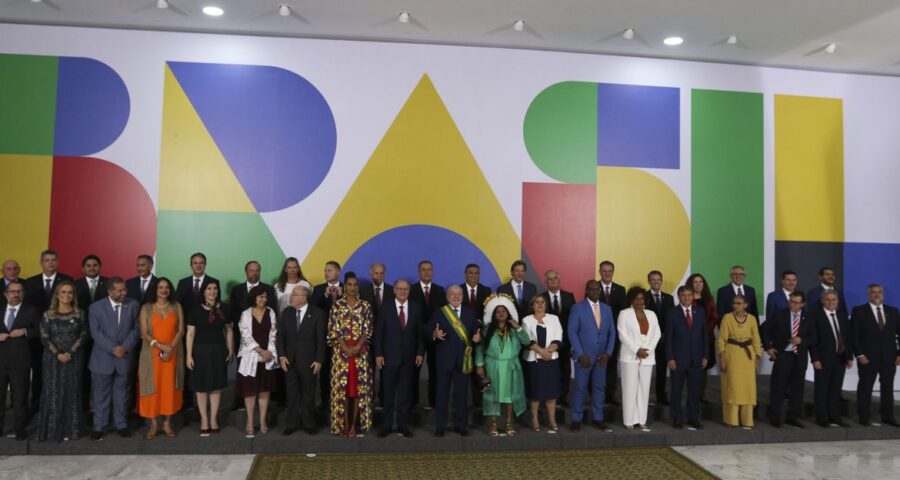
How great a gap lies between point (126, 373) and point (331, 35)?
4339mm

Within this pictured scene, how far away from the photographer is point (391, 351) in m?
6.02

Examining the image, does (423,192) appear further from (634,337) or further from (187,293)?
(634,337)

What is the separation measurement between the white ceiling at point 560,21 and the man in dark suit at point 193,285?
8.80 feet

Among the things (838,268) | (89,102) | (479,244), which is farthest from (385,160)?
(838,268)

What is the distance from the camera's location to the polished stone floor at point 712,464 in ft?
16.9

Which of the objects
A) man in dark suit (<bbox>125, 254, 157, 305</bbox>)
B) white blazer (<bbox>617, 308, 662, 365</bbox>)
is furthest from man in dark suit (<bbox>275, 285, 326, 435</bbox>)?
white blazer (<bbox>617, 308, 662, 365</bbox>)

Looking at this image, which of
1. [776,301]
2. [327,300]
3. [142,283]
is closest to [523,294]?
[327,300]

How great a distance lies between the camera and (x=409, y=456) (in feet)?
18.6

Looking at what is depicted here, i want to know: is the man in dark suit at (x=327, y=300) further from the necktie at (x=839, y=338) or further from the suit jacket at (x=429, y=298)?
the necktie at (x=839, y=338)

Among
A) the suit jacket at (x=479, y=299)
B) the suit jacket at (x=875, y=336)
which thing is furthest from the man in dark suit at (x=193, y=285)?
the suit jacket at (x=875, y=336)

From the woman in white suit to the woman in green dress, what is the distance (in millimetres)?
1023

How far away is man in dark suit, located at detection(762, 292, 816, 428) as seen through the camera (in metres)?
6.64

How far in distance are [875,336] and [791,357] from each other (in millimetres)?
955

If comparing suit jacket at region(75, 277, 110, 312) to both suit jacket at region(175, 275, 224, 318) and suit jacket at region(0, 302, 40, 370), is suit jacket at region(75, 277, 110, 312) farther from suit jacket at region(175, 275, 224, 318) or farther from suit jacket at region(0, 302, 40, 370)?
suit jacket at region(175, 275, 224, 318)
